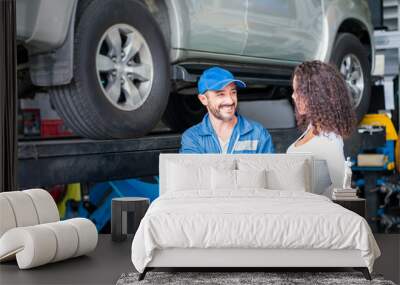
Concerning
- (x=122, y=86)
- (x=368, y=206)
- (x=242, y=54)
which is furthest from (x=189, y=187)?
(x=368, y=206)

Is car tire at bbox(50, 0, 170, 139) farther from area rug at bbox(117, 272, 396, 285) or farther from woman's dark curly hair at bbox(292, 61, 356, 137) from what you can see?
area rug at bbox(117, 272, 396, 285)

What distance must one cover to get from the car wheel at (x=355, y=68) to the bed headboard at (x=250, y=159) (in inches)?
37.4

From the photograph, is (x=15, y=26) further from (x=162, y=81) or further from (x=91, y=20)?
(x=162, y=81)

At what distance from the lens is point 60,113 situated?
4.02 meters

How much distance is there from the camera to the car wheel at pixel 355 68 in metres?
4.84

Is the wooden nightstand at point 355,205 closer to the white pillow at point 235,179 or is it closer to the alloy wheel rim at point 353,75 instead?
the white pillow at point 235,179

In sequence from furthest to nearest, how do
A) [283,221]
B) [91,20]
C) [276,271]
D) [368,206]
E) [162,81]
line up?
[368,206] → [162,81] → [91,20] → [276,271] → [283,221]

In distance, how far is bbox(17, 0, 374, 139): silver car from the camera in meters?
3.84

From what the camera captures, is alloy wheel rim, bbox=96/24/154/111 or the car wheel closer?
alloy wheel rim, bbox=96/24/154/111

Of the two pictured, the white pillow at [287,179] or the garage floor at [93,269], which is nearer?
the garage floor at [93,269]

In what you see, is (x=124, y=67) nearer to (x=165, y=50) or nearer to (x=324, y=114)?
(x=165, y=50)

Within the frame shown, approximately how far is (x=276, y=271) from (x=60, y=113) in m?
1.46

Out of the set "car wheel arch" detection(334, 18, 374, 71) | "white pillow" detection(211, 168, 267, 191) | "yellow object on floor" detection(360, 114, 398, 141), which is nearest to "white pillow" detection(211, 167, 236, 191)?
"white pillow" detection(211, 168, 267, 191)

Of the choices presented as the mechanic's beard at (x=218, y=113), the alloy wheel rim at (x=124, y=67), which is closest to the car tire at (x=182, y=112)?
the mechanic's beard at (x=218, y=113)
